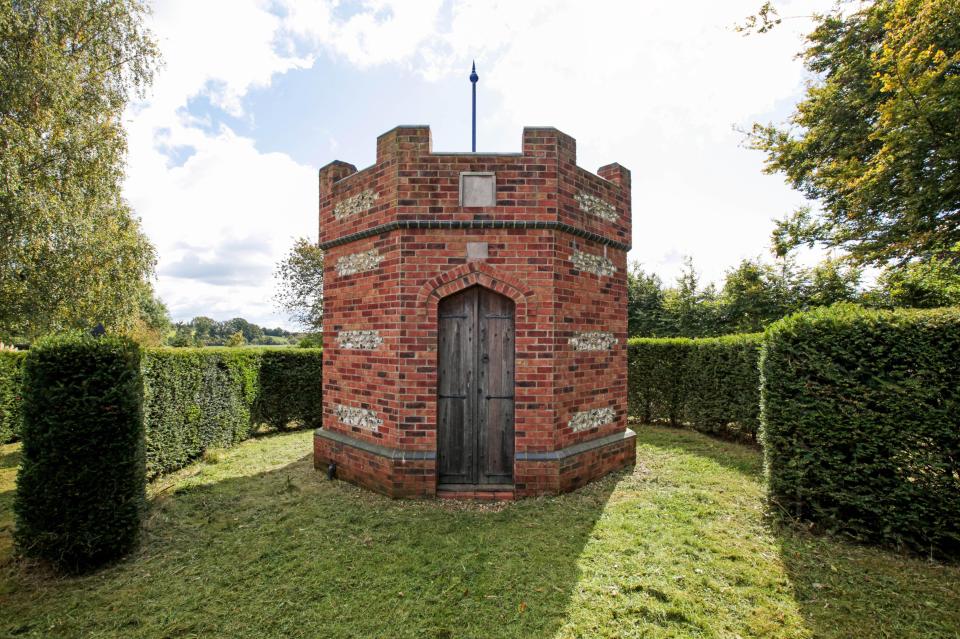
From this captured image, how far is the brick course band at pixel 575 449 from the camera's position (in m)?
5.32

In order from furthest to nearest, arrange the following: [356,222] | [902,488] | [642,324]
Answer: [642,324] < [356,222] < [902,488]

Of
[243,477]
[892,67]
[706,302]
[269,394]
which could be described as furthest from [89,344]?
[706,302]

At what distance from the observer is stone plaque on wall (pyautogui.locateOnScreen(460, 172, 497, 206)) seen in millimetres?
5460

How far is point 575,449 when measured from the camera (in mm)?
5633

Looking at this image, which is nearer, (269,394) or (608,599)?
(608,599)

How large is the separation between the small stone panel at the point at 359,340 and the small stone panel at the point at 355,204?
1.88 meters

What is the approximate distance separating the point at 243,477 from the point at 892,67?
1410cm

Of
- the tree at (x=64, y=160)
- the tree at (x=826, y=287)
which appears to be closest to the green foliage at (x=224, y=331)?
the tree at (x=64, y=160)

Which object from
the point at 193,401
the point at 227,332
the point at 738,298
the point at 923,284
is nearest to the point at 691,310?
the point at 738,298

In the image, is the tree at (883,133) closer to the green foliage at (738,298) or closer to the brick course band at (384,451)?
the green foliage at (738,298)

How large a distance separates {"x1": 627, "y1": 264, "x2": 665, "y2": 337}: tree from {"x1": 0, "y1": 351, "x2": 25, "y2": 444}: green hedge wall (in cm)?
2418

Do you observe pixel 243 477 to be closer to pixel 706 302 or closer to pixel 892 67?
pixel 892 67

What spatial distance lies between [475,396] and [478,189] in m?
2.92

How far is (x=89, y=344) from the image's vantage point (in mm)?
4004
